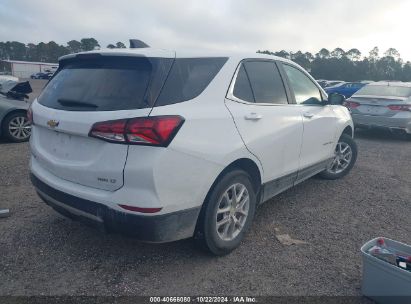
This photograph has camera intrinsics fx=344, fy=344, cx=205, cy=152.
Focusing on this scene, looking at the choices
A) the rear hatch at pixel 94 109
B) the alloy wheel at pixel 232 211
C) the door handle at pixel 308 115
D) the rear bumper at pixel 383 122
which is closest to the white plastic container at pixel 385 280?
the alloy wheel at pixel 232 211

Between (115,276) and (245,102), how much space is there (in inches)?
72.9

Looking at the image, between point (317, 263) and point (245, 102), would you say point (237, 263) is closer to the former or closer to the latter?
point (317, 263)

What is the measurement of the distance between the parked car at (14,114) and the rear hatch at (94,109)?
5068mm

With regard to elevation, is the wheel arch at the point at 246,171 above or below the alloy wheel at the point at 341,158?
above

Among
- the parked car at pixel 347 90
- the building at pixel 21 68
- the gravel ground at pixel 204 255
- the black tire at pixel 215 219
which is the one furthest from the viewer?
the building at pixel 21 68

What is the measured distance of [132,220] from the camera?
8.01 ft


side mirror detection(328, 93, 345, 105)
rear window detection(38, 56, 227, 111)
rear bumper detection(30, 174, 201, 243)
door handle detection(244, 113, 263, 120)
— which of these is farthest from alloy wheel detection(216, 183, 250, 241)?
side mirror detection(328, 93, 345, 105)

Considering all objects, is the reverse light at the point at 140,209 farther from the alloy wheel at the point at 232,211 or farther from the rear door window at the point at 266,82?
the rear door window at the point at 266,82

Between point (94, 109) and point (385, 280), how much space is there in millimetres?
2397

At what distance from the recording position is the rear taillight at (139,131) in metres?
2.35

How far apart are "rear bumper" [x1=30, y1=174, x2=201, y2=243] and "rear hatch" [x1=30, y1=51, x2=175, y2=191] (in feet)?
0.55

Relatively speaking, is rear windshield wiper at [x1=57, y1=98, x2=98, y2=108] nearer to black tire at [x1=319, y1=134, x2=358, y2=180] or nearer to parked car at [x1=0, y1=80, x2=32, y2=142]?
black tire at [x1=319, y1=134, x2=358, y2=180]

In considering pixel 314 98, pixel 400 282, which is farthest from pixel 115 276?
pixel 314 98

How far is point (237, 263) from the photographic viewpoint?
3016mm
